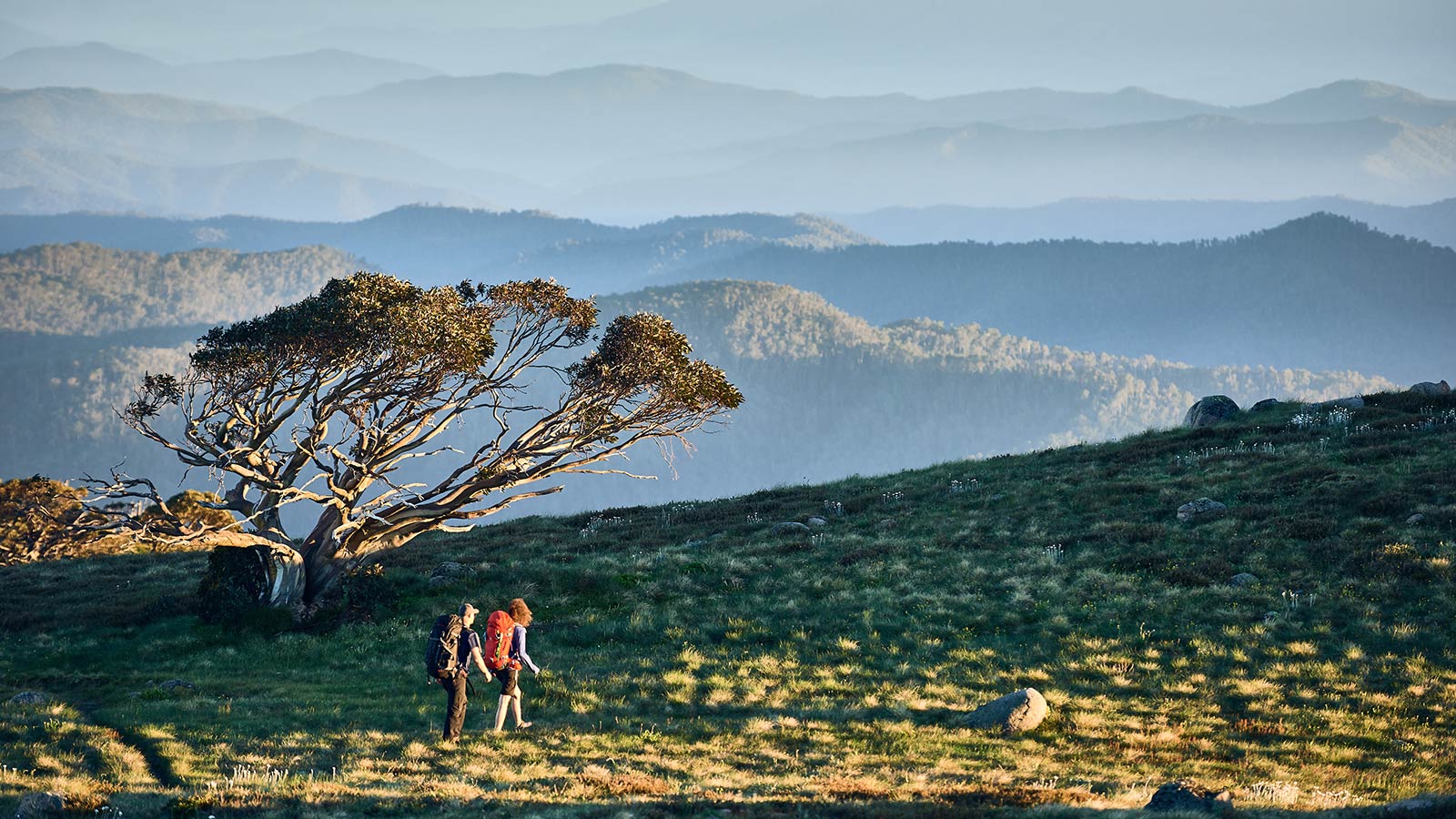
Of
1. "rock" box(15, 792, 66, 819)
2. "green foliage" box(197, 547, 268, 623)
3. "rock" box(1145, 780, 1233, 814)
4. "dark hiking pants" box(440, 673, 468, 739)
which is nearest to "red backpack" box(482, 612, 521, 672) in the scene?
"dark hiking pants" box(440, 673, 468, 739)

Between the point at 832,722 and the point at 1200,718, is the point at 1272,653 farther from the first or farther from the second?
the point at 832,722

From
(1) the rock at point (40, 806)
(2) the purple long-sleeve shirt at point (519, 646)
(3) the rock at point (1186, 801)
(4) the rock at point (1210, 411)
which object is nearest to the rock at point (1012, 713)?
(3) the rock at point (1186, 801)

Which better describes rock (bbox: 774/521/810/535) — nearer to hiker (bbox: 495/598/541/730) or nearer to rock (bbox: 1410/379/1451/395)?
hiker (bbox: 495/598/541/730)

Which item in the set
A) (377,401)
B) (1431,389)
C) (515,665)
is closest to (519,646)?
(515,665)

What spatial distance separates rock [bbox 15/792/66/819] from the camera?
602 inches

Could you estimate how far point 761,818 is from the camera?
14484 millimetres

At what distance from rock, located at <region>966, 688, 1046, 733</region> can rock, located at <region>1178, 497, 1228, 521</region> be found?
15102 mm

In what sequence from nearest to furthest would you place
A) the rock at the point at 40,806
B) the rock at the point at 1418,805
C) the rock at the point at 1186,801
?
the rock at the point at 1418,805 < the rock at the point at 1186,801 < the rock at the point at 40,806

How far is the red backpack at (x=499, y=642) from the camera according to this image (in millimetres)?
19344

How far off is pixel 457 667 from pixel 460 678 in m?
0.24

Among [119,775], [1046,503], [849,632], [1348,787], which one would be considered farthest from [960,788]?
[1046,503]

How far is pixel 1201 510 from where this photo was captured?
3325cm

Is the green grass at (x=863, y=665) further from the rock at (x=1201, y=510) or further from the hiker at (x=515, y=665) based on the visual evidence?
the rock at (x=1201, y=510)

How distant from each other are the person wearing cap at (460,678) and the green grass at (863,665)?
451mm
